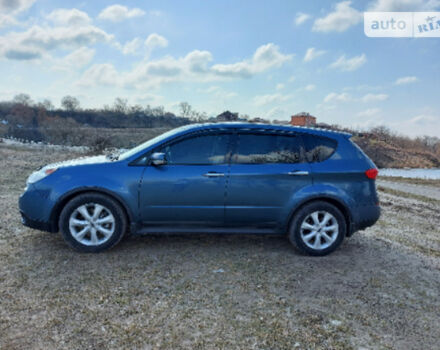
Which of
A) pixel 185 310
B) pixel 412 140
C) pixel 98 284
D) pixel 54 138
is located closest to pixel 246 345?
pixel 185 310

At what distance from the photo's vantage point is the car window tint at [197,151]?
3.98 m

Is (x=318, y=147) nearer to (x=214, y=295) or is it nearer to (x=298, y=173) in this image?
(x=298, y=173)

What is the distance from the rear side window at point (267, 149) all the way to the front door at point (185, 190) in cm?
25

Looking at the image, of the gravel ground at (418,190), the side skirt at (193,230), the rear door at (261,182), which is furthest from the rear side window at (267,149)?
the gravel ground at (418,190)

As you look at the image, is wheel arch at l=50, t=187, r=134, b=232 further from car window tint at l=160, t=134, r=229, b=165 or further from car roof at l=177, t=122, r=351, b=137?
car roof at l=177, t=122, r=351, b=137

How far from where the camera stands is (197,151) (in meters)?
4.01

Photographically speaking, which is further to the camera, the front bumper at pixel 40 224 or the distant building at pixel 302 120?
the distant building at pixel 302 120

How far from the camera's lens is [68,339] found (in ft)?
7.98

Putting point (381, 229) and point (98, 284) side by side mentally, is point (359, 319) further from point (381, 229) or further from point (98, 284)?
point (381, 229)

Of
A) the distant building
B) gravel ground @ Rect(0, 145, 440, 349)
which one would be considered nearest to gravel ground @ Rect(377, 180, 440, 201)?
the distant building

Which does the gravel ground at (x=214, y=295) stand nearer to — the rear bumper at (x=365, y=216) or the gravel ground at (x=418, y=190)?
the rear bumper at (x=365, y=216)

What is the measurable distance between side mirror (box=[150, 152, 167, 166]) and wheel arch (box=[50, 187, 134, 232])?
587mm

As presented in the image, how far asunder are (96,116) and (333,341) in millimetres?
69075

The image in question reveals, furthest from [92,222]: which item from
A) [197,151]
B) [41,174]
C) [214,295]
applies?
[214,295]
